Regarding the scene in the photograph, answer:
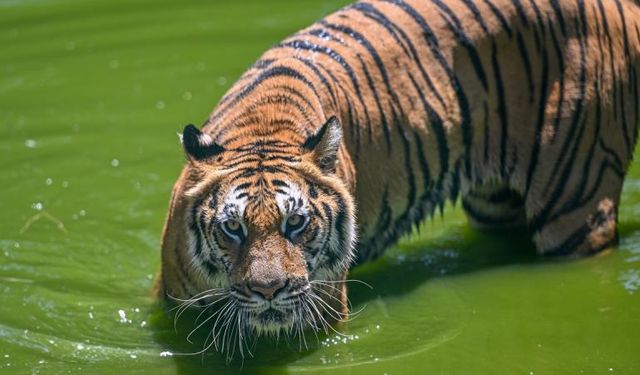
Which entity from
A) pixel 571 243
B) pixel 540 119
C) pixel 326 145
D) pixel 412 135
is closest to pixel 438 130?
pixel 412 135

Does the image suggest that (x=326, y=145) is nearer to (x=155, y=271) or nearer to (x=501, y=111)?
(x=501, y=111)

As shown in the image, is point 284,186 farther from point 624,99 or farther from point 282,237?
point 624,99

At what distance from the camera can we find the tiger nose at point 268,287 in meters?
4.19

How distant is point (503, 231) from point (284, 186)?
1984 mm

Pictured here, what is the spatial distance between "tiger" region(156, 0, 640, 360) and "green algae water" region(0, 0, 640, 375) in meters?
0.17

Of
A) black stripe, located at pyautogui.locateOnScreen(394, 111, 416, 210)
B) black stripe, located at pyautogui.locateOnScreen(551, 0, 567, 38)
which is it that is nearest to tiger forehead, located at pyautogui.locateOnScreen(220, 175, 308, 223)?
black stripe, located at pyautogui.locateOnScreen(394, 111, 416, 210)

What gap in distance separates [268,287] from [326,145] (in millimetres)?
596

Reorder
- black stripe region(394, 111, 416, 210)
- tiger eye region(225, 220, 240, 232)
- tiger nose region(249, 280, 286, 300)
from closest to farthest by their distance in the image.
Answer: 1. tiger nose region(249, 280, 286, 300)
2. tiger eye region(225, 220, 240, 232)
3. black stripe region(394, 111, 416, 210)

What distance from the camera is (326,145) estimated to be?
14.6ft

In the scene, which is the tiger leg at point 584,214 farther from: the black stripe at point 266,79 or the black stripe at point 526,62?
the black stripe at point 266,79

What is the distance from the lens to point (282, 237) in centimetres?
428

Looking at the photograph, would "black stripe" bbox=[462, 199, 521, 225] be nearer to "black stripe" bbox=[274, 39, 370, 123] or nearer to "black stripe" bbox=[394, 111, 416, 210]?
"black stripe" bbox=[394, 111, 416, 210]

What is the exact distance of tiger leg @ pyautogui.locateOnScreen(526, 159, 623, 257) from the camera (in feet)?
18.2

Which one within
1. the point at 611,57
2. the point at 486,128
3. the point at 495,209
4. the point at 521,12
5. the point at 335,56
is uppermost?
the point at 521,12
